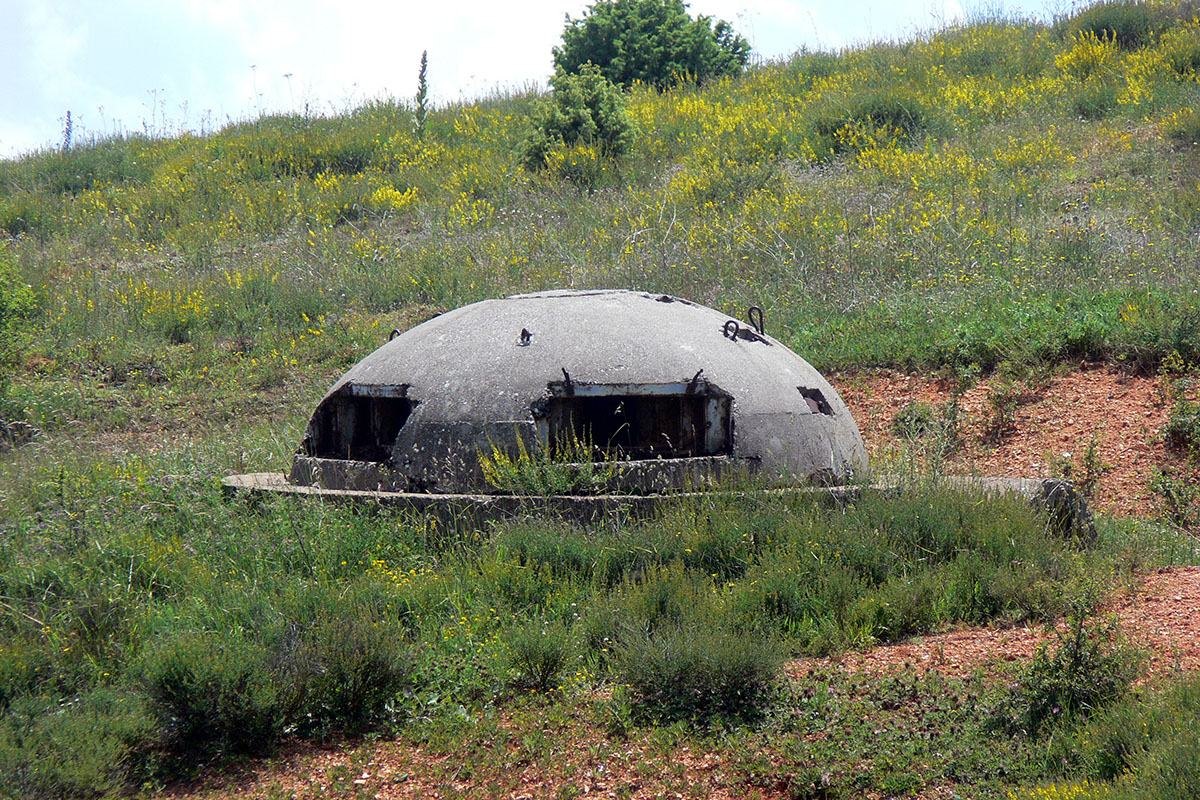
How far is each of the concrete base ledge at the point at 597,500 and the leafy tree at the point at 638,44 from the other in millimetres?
16508

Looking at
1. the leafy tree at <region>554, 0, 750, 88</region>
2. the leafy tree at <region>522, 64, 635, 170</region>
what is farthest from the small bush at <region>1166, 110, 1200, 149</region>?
the leafy tree at <region>554, 0, 750, 88</region>

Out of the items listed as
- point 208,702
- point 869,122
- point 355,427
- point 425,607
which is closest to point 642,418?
point 425,607

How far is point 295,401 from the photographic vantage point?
10695mm

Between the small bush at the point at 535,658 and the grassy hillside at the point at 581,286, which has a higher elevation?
the grassy hillside at the point at 581,286

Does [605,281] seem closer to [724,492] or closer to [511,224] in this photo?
[511,224]

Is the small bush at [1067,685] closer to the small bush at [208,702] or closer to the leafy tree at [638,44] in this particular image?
the small bush at [208,702]

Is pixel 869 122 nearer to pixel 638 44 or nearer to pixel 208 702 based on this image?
pixel 638 44

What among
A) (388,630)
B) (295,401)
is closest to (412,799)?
(388,630)

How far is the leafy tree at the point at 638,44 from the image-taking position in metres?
20.7

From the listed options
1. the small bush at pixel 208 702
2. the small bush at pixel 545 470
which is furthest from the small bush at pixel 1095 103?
the small bush at pixel 208 702

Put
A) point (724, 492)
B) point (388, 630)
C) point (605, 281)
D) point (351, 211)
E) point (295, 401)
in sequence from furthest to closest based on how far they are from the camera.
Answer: point (351, 211) → point (605, 281) → point (295, 401) → point (724, 492) → point (388, 630)

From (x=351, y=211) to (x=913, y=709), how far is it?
13760mm

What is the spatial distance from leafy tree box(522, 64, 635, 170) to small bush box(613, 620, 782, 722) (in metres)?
12.7

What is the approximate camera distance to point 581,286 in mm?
11492
